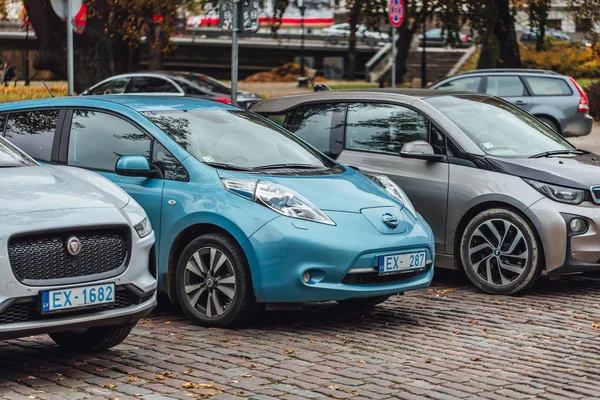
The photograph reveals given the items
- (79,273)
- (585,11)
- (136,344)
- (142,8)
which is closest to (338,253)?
(136,344)

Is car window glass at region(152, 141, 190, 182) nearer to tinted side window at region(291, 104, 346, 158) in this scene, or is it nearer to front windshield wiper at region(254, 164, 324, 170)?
front windshield wiper at region(254, 164, 324, 170)

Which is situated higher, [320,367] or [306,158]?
[306,158]

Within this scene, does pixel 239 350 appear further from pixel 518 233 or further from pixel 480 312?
pixel 518 233

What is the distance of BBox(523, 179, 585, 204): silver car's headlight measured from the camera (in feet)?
29.9

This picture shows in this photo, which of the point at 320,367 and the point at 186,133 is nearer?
the point at 320,367

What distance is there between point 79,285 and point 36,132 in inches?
120

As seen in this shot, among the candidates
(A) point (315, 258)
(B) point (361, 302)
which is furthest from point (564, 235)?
(A) point (315, 258)

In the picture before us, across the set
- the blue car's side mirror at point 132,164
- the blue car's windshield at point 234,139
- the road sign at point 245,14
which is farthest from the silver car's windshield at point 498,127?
the road sign at point 245,14

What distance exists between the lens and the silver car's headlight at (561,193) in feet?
29.9

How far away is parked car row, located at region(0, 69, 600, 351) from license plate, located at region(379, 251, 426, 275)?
0.04 feet

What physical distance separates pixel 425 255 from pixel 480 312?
0.84 meters

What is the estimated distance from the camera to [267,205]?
7613mm

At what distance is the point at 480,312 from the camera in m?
8.62

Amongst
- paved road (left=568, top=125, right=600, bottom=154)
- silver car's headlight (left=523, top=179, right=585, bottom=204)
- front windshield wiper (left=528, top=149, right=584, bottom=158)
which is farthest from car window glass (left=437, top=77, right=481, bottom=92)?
silver car's headlight (left=523, top=179, right=585, bottom=204)
